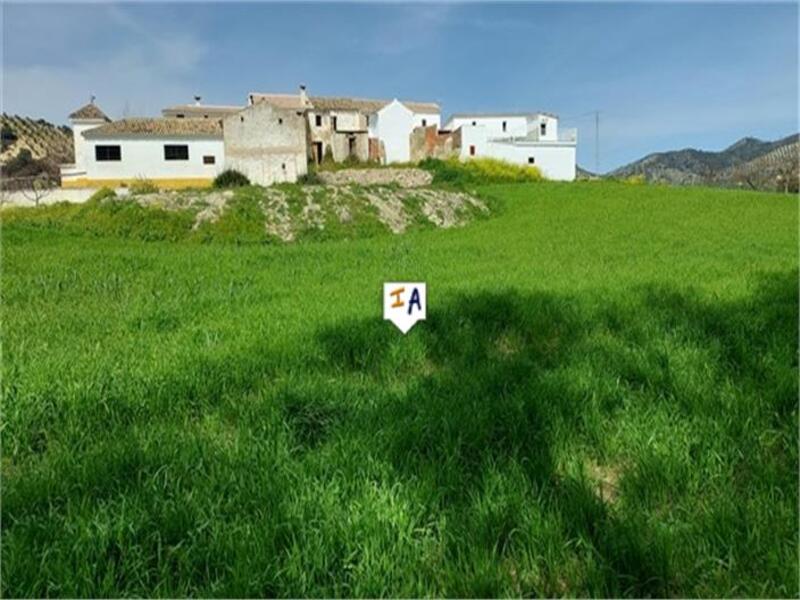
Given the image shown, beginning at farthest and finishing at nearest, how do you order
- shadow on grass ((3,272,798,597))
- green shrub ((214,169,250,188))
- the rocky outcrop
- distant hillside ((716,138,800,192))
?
1. distant hillside ((716,138,800,192))
2. the rocky outcrop
3. green shrub ((214,169,250,188))
4. shadow on grass ((3,272,798,597))

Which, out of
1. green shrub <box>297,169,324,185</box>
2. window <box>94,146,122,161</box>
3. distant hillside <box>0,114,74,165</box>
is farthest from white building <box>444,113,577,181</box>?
distant hillside <box>0,114,74,165</box>

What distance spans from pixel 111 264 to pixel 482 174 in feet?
114

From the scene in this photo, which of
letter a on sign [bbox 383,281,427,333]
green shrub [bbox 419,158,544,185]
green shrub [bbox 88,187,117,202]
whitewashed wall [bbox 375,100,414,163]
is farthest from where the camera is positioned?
whitewashed wall [bbox 375,100,414,163]

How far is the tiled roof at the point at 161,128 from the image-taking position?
36906mm

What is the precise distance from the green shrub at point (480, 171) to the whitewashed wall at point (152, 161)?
615 inches

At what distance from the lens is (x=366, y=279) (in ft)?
28.5

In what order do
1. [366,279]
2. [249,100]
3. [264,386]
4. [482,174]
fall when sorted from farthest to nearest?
[249,100] → [482,174] → [366,279] → [264,386]

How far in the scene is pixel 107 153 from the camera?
3675 centimetres

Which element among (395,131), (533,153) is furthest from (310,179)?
(533,153)

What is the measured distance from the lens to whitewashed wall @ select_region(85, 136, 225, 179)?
3659 cm

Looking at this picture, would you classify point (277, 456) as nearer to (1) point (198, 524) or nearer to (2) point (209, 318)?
(1) point (198, 524)

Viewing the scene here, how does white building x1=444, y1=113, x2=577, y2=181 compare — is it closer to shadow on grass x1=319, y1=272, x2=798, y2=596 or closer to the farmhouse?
the farmhouse

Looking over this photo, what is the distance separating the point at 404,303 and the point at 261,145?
1488 inches

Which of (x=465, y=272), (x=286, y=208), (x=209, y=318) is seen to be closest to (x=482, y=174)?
(x=286, y=208)
